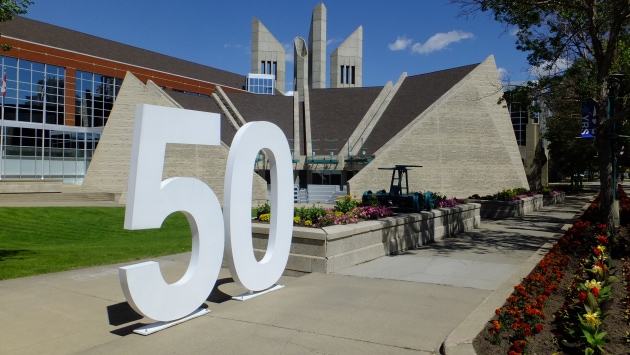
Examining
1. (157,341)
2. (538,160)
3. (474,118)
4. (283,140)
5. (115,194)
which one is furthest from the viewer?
(538,160)

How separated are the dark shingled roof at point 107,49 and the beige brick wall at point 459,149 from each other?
3406 centimetres

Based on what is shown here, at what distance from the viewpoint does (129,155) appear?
35.7 meters

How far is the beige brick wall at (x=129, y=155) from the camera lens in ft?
111

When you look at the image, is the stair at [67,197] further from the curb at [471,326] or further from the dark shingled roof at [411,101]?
the curb at [471,326]

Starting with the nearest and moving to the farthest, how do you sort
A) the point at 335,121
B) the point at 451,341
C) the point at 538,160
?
the point at 451,341 < the point at 335,121 < the point at 538,160

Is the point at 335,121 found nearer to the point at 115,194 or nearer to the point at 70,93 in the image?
the point at 115,194

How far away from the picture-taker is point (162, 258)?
504 inches

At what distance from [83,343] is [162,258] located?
6.87m

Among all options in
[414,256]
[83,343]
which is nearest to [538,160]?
[414,256]

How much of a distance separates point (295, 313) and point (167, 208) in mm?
2333

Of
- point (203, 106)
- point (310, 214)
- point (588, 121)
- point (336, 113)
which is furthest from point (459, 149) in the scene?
point (310, 214)

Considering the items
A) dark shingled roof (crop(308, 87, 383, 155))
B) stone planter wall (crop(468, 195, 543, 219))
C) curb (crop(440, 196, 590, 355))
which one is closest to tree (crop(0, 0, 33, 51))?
curb (crop(440, 196, 590, 355))

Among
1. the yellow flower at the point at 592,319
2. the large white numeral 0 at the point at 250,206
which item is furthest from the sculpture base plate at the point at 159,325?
the yellow flower at the point at 592,319

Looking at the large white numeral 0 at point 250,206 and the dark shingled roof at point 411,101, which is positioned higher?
the dark shingled roof at point 411,101
